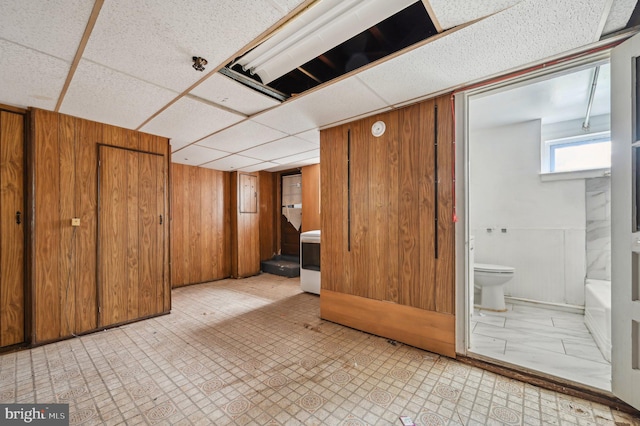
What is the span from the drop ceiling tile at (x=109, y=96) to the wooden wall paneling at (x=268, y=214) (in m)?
3.36

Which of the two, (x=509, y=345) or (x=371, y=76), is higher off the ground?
(x=371, y=76)

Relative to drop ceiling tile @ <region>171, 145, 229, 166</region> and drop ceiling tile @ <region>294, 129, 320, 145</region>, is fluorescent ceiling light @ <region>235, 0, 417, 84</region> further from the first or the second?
drop ceiling tile @ <region>171, 145, 229, 166</region>

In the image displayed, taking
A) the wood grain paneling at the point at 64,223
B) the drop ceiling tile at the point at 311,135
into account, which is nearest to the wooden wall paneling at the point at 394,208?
the drop ceiling tile at the point at 311,135

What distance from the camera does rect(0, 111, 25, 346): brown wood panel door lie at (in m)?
2.35

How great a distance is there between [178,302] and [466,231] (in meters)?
3.85

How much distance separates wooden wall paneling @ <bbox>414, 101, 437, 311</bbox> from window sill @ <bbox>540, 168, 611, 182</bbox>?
213 cm

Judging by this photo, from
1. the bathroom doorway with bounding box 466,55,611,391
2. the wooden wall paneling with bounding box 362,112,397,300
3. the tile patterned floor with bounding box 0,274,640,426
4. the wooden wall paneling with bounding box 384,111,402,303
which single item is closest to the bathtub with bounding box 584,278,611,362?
the bathroom doorway with bounding box 466,55,611,391

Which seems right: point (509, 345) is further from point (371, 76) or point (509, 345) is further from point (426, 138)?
point (371, 76)

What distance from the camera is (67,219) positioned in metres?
2.61

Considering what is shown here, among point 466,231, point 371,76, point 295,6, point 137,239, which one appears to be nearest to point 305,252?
point 137,239

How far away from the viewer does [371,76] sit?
189 centimetres

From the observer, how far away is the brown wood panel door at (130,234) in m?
2.83

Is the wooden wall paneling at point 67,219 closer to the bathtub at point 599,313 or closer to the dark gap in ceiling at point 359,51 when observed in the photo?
the dark gap in ceiling at point 359,51

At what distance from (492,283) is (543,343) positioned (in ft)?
2.92
